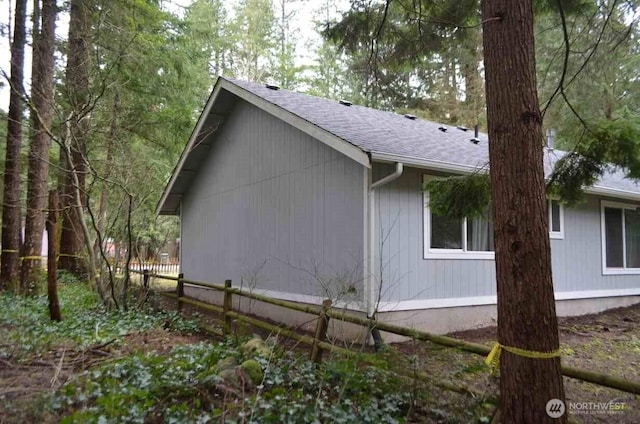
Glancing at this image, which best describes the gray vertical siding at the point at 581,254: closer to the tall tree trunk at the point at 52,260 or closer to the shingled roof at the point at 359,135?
the shingled roof at the point at 359,135

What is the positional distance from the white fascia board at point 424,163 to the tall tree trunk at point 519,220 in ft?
9.73

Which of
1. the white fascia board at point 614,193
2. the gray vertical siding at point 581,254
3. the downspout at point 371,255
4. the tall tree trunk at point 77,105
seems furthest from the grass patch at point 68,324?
the white fascia board at point 614,193

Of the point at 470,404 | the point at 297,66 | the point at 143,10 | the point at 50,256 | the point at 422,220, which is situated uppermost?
the point at 297,66

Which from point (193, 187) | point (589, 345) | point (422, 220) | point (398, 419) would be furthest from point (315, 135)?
point (193, 187)

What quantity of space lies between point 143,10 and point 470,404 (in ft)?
39.1

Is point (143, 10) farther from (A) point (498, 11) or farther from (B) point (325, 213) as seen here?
(A) point (498, 11)

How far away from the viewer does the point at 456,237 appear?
7.91 m

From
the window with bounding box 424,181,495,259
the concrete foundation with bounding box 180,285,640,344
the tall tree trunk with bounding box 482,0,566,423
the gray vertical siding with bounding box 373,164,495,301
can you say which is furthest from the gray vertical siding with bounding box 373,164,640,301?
the tall tree trunk with bounding box 482,0,566,423

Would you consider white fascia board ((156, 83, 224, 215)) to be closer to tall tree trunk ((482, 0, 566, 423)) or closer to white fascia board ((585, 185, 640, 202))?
tall tree trunk ((482, 0, 566, 423))

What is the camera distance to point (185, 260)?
13.6 meters

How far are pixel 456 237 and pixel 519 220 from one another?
199 inches

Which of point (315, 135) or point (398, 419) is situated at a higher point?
point (315, 135)

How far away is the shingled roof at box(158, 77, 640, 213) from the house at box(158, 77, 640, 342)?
0.13 feet

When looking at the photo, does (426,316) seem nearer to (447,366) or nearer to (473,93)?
(447,366)
